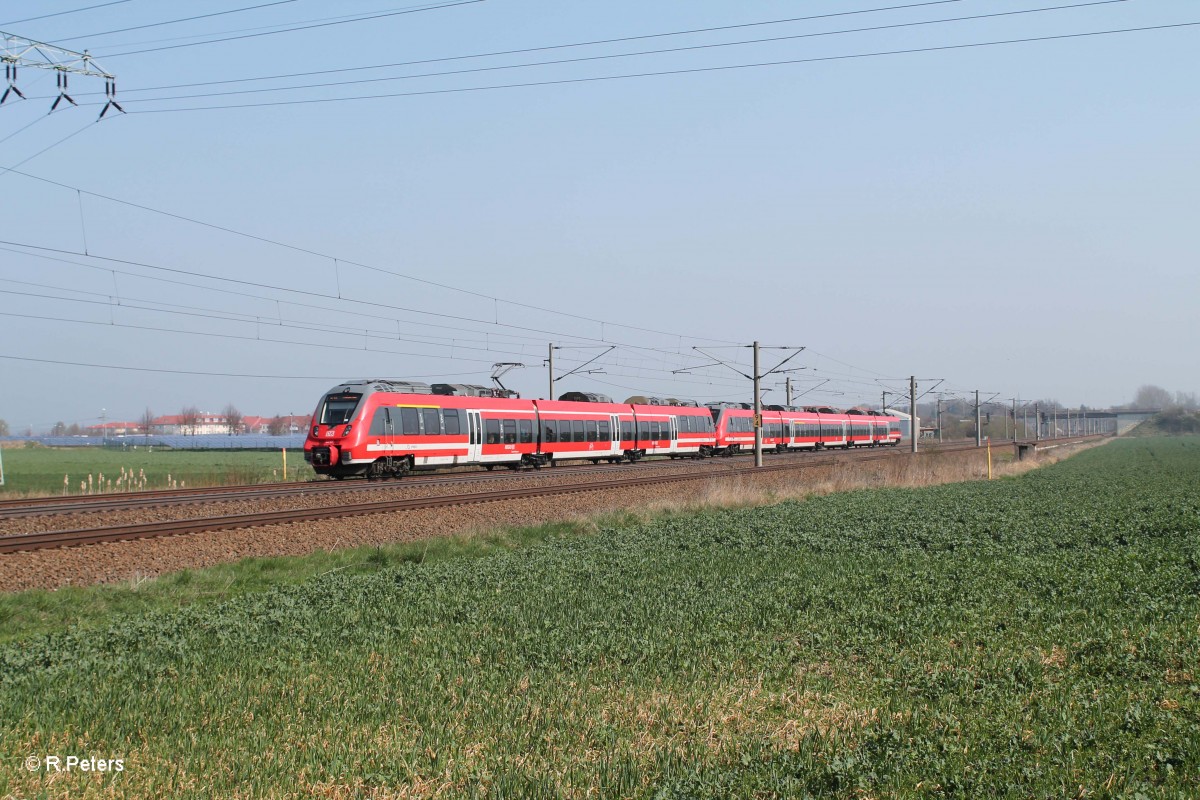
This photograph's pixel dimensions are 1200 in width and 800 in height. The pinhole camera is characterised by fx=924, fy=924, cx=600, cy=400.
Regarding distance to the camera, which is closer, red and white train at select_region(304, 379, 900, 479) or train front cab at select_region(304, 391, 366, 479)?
train front cab at select_region(304, 391, 366, 479)

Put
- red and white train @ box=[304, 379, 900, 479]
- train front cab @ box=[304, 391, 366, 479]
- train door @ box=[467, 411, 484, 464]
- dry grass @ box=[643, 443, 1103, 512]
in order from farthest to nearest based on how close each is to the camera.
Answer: train door @ box=[467, 411, 484, 464], red and white train @ box=[304, 379, 900, 479], train front cab @ box=[304, 391, 366, 479], dry grass @ box=[643, 443, 1103, 512]

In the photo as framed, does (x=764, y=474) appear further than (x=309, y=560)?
Yes

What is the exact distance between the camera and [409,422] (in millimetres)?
34500

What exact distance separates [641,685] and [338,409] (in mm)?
26763

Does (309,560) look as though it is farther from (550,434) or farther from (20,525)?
(550,434)

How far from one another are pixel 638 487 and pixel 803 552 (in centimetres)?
1551

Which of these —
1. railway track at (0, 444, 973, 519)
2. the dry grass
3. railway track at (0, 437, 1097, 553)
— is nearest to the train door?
railway track at (0, 444, 973, 519)

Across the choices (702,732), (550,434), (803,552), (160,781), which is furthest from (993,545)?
(550,434)

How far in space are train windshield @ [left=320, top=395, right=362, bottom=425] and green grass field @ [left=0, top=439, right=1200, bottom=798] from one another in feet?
61.6

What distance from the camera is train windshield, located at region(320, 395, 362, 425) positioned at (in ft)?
106

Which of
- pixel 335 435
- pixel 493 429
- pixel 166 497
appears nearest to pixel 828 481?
pixel 493 429

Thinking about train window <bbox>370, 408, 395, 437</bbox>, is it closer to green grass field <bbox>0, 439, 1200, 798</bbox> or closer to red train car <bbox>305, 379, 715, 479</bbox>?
red train car <bbox>305, 379, 715, 479</bbox>

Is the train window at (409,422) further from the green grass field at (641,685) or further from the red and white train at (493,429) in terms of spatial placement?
the green grass field at (641,685)

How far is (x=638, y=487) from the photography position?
31672 millimetres
